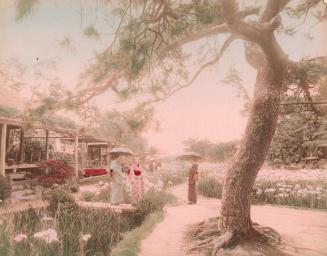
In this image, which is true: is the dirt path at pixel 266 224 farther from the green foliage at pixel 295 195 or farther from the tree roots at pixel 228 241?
the green foliage at pixel 295 195

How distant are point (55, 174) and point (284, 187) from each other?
720 centimetres

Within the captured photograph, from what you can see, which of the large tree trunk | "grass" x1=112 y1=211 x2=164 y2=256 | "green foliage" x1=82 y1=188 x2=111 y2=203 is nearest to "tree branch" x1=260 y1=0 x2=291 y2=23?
the large tree trunk

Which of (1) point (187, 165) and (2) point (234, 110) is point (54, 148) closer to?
(1) point (187, 165)

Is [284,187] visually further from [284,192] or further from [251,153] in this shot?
[251,153]

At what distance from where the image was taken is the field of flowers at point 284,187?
36.4 feet

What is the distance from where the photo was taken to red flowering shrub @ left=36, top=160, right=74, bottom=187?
12578 mm

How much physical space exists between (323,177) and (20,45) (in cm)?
811

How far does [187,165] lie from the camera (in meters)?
16.2

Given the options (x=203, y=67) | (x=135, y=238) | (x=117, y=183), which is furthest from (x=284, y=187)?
(x=135, y=238)

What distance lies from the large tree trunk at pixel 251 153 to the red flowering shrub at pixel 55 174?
7.39 metres

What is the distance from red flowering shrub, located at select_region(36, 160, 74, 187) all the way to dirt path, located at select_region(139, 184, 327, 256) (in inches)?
153

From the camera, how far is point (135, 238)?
7.04 meters

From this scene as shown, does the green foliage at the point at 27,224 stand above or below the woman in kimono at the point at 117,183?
below

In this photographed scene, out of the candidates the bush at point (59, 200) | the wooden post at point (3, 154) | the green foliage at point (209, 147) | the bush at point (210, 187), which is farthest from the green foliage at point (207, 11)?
the wooden post at point (3, 154)
